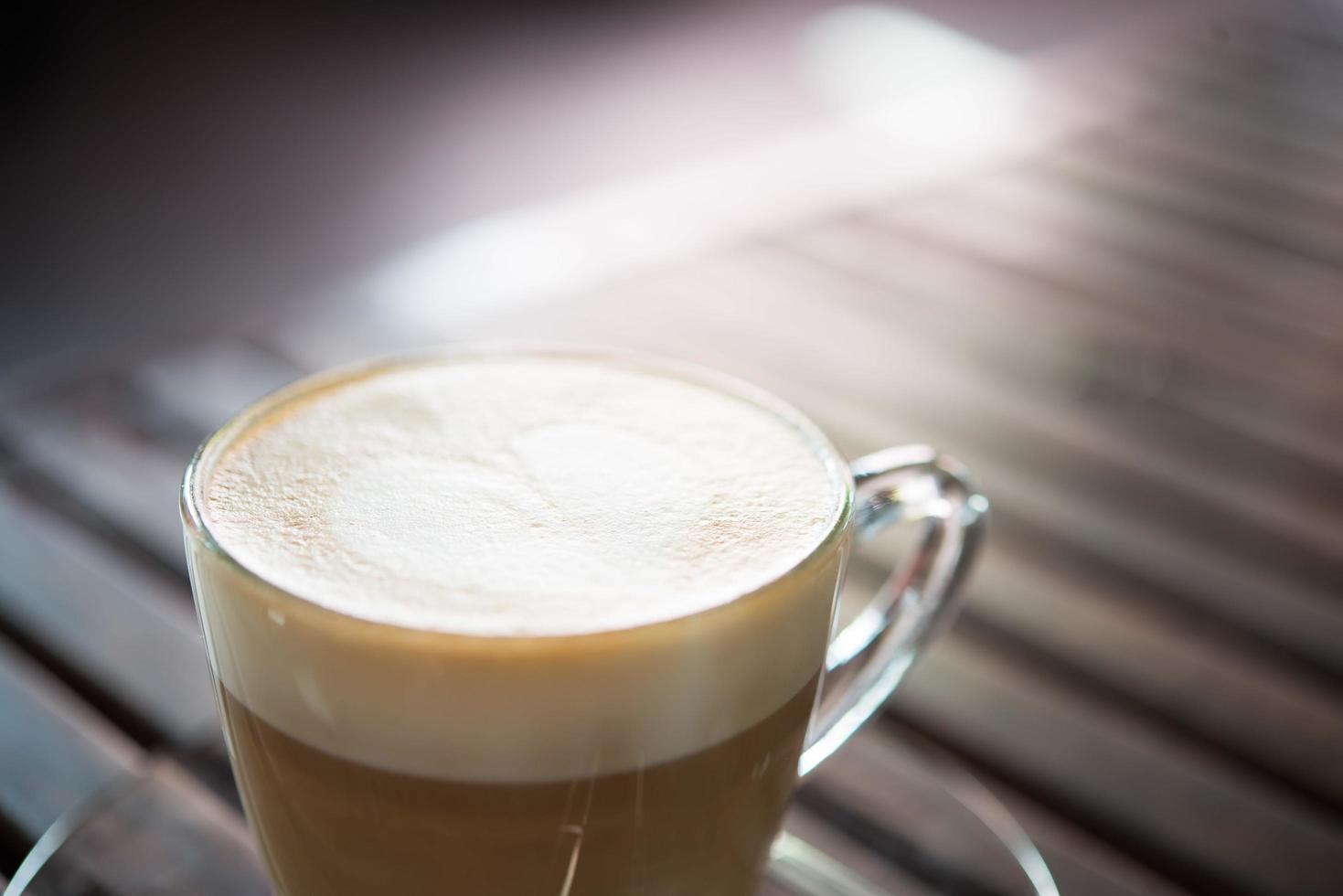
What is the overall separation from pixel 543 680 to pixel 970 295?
2.02 feet

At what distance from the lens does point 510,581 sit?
36 centimetres

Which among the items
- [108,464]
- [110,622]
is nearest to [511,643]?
[110,622]

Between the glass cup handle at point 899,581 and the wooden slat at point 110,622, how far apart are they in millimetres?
226

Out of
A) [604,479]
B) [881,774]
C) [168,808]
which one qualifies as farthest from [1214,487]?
[168,808]

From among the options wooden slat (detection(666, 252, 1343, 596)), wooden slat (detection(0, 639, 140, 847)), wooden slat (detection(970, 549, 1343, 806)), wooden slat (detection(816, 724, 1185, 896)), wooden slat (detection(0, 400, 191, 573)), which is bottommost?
wooden slat (detection(816, 724, 1185, 896))

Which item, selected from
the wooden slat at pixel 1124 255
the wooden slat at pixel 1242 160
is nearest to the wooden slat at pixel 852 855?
the wooden slat at pixel 1124 255

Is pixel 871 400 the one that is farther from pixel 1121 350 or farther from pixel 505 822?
pixel 505 822

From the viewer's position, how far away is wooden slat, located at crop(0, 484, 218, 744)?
0.51 meters

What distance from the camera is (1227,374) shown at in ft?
2.59

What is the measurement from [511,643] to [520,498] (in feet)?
0.23

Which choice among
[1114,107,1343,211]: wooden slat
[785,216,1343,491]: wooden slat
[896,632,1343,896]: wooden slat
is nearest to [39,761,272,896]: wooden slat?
[896,632,1343,896]: wooden slat

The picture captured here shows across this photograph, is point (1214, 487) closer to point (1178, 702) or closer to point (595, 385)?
point (1178, 702)

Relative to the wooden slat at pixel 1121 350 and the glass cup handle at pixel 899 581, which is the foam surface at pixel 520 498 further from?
the wooden slat at pixel 1121 350

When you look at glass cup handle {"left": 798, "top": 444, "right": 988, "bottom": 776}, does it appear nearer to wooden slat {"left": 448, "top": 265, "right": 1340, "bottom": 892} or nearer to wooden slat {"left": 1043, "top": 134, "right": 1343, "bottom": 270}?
wooden slat {"left": 448, "top": 265, "right": 1340, "bottom": 892}
